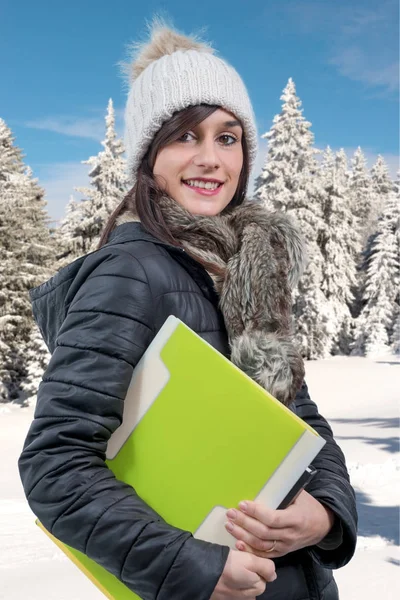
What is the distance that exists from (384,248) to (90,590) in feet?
112

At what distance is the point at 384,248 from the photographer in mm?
36281

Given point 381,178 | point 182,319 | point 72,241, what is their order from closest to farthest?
1. point 182,319
2. point 72,241
3. point 381,178

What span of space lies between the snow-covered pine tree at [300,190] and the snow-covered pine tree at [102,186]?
7748 mm

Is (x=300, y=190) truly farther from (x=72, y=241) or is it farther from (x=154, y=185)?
(x=154, y=185)

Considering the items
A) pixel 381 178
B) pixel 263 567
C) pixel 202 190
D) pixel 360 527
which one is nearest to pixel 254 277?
pixel 202 190

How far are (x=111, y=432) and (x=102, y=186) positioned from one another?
2507 cm

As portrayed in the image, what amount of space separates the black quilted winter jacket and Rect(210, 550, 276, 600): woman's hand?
0.03m

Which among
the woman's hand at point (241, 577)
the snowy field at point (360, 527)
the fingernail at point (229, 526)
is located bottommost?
the snowy field at point (360, 527)

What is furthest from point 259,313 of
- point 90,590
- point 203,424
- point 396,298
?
point 396,298

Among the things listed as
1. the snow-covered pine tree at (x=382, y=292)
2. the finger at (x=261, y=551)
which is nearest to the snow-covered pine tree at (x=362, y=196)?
the snow-covered pine tree at (x=382, y=292)

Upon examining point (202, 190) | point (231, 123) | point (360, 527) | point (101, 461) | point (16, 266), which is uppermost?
point (231, 123)

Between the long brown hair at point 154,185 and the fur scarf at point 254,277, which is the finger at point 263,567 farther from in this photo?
the long brown hair at point 154,185

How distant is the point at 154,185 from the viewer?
6.64 ft

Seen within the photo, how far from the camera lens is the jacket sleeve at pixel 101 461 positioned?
4.50ft
